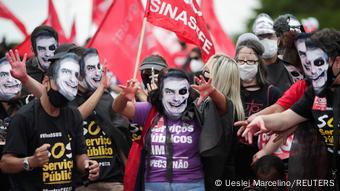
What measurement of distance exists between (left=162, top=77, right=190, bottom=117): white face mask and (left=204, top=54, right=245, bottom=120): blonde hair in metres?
0.50

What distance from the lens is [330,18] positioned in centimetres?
4709

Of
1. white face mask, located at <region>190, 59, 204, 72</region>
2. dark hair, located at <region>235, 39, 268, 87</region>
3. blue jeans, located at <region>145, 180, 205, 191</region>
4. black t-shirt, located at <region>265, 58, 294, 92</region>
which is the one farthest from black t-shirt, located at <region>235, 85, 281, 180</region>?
white face mask, located at <region>190, 59, 204, 72</region>

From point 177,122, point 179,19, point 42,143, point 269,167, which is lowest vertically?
point 269,167

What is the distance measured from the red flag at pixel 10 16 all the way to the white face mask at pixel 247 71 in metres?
3.98

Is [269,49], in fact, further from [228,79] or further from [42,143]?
[42,143]

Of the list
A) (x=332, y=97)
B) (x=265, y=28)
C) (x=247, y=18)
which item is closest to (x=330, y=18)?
(x=247, y=18)

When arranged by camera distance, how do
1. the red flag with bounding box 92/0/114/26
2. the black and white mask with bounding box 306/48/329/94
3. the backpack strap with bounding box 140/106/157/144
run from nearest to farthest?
the black and white mask with bounding box 306/48/329/94 → the backpack strap with bounding box 140/106/157/144 → the red flag with bounding box 92/0/114/26

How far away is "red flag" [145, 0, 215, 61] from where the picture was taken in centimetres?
1008

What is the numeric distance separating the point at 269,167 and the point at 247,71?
130cm

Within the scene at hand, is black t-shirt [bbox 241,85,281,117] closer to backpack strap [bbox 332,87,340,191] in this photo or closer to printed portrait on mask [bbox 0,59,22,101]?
backpack strap [bbox 332,87,340,191]

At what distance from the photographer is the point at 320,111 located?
8461 mm

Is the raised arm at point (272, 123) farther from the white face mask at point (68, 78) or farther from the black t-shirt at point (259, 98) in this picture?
the white face mask at point (68, 78)

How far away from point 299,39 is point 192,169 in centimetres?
153

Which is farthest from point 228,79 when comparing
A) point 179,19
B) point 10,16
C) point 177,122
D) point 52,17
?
point 10,16
